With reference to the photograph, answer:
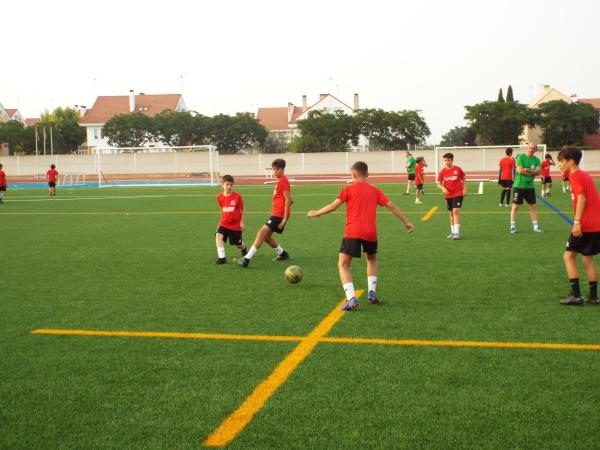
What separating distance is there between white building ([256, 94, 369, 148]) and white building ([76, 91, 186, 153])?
1438cm

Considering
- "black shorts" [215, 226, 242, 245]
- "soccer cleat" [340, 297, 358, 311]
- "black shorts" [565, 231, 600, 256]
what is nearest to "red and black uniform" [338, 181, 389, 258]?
"soccer cleat" [340, 297, 358, 311]

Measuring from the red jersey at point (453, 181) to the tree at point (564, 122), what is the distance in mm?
56778

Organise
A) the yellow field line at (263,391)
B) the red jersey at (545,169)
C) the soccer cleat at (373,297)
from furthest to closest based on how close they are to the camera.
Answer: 1. the red jersey at (545,169)
2. the soccer cleat at (373,297)
3. the yellow field line at (263,391)

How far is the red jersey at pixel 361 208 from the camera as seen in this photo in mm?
7688

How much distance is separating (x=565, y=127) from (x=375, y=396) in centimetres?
6866

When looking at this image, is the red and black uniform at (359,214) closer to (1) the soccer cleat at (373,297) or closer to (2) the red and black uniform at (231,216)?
(1) the soccer cleat at (373,297)

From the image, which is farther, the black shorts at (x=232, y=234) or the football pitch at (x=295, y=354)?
the black shorts at (x=232, y=234)

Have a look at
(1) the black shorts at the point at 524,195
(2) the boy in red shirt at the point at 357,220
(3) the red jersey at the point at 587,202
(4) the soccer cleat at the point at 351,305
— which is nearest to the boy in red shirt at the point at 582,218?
(3) the red jersey at the point at 587,202

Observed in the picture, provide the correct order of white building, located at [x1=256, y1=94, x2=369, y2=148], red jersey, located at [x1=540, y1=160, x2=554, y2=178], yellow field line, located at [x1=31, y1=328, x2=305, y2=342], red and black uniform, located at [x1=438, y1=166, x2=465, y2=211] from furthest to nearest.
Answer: white building, located at [x1=256, y1=94, x2=369, y2=148] < red jersey, located at [x1=540, y1=160, x2=554, y2=178] < red and black uniform, located at [x1=438, y1=166, x2=465, y2=211] < yellow field line, located at [x1=31, y1=328, x2=305, y2=342]

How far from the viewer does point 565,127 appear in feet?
222

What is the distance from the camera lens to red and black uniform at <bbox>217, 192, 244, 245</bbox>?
11.2 metres

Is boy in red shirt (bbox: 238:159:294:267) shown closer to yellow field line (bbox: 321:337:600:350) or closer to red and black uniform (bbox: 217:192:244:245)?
red and black uniform (bbox: 217:192:244:245)

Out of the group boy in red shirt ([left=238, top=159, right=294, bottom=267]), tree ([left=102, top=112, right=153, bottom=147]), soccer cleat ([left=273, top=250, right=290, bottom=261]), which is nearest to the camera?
boy in red shirt ([left=238, top=159, right=294, bottom=267])

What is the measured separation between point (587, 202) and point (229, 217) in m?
5.65
